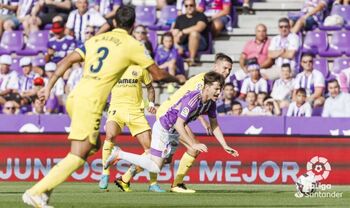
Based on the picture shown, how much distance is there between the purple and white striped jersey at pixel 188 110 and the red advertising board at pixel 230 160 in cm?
435

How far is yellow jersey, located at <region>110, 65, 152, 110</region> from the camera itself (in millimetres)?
17641

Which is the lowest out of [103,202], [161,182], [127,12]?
[161,182]

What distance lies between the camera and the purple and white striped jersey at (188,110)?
50.2 feet

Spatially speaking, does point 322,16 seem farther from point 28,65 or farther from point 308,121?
point 28,65

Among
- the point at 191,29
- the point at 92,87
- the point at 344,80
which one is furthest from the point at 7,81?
the point at 92,87

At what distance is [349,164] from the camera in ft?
65.3

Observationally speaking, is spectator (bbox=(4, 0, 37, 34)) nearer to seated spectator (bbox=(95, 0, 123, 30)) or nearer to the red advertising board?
seated spectator (bbox=(95, 0, 123, 30))

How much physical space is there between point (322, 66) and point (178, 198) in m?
8.69

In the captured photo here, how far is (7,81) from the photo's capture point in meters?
24.5

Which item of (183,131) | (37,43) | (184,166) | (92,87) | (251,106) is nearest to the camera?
(92,87)

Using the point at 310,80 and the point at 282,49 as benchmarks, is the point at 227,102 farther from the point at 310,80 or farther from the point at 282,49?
the point at 282,49

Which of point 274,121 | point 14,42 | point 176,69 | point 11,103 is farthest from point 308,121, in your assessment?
point 14,42

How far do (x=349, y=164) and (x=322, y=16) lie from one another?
17.3 ft

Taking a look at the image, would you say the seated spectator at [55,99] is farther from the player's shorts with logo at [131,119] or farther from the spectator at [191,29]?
the player's shorts with logo at [131,119]
